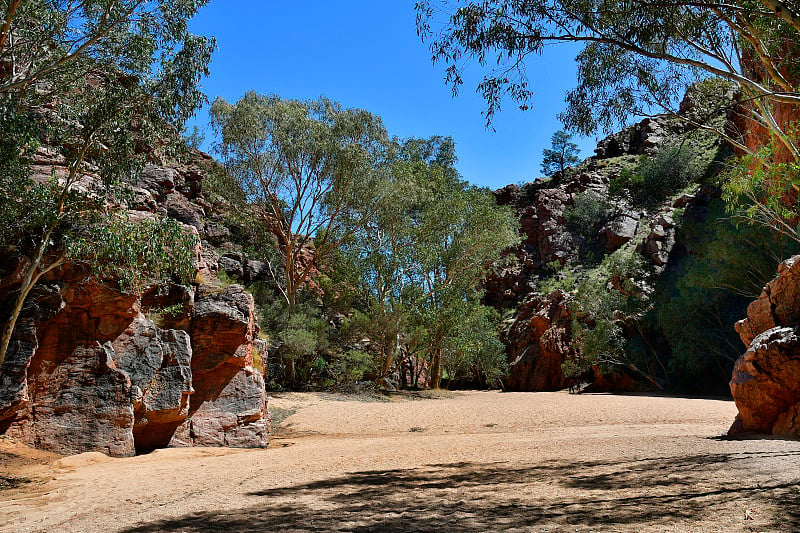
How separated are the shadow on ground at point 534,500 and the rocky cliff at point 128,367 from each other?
4.65m

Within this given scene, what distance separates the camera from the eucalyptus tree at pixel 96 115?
25.4 ft

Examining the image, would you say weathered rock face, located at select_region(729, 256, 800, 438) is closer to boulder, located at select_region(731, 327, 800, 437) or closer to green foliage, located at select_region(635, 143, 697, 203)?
boulder, located at select_region(731, 327, 800, 437)

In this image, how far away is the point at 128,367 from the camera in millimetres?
8820

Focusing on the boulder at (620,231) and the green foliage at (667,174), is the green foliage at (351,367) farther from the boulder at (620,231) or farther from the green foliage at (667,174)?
the green foliage at (667,174)

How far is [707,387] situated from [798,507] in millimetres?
21099

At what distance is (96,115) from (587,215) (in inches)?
1463

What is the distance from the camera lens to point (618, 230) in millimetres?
36094

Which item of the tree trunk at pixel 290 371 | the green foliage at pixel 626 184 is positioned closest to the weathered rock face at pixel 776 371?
the tree trunk at pixel 290 371

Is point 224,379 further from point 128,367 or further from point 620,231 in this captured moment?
point 620,231

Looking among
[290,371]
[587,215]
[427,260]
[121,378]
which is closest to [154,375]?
[121,378]

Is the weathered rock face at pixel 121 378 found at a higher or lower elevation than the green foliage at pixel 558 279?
lower

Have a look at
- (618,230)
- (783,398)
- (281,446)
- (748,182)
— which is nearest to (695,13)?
(748,182)

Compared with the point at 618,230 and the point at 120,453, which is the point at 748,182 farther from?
the point at 618,230

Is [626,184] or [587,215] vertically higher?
[626,184]
